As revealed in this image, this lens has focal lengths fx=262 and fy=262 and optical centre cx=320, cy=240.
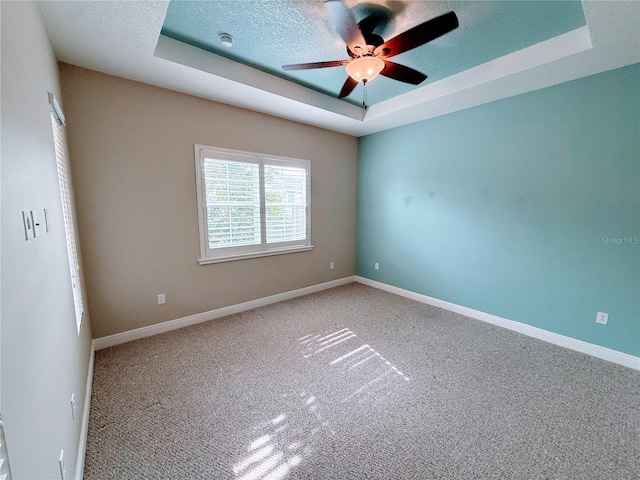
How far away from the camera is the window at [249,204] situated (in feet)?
10.1

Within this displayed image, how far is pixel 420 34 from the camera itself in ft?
5.55

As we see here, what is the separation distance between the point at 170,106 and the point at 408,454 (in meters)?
3.57

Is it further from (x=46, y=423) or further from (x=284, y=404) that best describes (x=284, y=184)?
(x=46, y=423)

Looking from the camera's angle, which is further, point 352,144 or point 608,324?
point 352,144

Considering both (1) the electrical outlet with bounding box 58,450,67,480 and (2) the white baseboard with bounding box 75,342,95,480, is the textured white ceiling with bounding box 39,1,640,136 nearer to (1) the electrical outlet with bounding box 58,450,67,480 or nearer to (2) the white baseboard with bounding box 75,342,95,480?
(1) the electrical outlet with bounding box 58,450,67,480

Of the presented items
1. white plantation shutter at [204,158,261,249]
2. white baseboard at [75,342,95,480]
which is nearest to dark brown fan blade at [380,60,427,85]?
white plantation shutter at [204,158,261,249]

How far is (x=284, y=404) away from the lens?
6.20ft

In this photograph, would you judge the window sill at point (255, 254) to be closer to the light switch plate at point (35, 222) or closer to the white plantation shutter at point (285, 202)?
the white plantation shutter at point (285, 202)

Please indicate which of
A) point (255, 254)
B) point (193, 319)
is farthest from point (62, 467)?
point (255, 254)

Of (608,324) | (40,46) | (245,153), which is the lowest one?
(608,324)

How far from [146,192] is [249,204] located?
111cm

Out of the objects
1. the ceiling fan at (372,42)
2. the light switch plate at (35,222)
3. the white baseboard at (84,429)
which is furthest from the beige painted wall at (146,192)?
the light switch plate at (35,222)

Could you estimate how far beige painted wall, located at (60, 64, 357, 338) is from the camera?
2395mm

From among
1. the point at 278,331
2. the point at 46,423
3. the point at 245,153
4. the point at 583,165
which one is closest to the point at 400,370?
the point at 278,331
